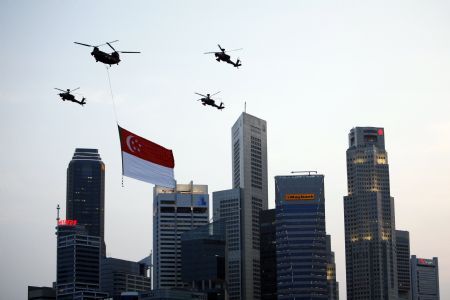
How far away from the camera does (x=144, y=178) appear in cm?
9581

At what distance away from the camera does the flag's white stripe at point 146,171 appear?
95.1 metres

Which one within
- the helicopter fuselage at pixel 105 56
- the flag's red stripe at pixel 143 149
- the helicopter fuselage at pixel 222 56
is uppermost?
the helicopter fuselage at pixel 222 56

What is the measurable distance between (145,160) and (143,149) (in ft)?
3.48

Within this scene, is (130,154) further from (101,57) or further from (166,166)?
(101,57)

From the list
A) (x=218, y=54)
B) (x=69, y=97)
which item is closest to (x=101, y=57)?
(x=69, y=97)

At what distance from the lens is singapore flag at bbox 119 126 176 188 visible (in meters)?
95.3

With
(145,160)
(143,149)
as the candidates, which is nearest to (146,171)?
(145,160)

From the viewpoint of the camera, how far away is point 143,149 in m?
96.8

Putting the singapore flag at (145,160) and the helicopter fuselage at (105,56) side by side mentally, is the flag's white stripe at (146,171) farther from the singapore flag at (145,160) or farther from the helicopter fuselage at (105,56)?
the helicopter fuselage at (105,56)

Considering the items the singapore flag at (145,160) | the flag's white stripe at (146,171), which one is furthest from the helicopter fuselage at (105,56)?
the flag's white stripe at (146,171)

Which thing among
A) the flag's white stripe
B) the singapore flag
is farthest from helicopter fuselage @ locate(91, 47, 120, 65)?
the flag's white stripe

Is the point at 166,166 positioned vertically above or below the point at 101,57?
below

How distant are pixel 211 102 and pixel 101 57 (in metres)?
27.4

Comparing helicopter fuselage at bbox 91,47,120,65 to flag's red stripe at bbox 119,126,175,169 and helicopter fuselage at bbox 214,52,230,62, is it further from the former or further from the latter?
helicopter fuselage at bbox 214,52,230,62
